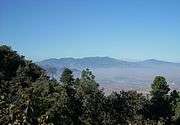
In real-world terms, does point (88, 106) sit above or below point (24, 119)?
below

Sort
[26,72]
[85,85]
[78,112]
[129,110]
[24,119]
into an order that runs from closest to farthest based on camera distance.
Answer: [24,119] < [78,112] < [85,85] < [129,110] < [26,72]

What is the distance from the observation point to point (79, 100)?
219 feet

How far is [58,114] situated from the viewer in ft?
172

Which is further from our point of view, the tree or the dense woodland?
the tree

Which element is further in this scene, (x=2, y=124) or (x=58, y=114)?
(x=58, y=114)

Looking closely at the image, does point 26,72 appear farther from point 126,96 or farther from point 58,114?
point 58,114

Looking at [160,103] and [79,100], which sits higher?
[79,100]

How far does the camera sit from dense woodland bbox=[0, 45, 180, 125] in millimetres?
52156

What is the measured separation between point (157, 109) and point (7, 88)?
129ft

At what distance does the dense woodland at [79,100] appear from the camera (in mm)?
52156

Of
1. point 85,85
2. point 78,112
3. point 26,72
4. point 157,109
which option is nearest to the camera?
point 78,112

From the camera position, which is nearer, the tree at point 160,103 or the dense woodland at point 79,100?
the dense woodland at point 79,100

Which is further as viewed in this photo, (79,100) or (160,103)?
(160,103)

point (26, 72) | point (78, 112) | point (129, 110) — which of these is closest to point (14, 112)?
point (78, 112)
